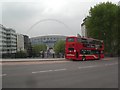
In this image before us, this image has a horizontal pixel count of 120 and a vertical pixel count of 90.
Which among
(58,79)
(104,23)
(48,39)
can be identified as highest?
(104,23)

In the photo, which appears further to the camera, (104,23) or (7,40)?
(7,40)

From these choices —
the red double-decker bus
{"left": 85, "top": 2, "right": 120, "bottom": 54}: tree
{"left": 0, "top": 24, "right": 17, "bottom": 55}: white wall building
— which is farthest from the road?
{"left": 0, "top": 24, "right": 17, "bottom": 55}: white wall building

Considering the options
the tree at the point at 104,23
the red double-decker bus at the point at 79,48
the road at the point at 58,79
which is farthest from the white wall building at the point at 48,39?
the road at the point at 58,79

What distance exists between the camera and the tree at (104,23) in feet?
200

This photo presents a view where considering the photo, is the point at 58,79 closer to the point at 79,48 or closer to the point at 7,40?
the point at 79,48

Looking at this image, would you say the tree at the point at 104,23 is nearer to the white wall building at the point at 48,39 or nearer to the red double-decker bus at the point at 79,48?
the red double-decker bus at the point at 79,48

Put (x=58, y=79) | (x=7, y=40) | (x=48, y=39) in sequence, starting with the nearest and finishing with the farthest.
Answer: (x=58, y=79), (x=48, y=39), (x=7, y=40)

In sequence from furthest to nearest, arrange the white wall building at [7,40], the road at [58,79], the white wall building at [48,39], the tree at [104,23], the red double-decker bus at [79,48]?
the white wall building at [7,40], the white wall building at [48,39], the tree at [104,23], the red double-decker bus at [79,48], the road at [58,79]

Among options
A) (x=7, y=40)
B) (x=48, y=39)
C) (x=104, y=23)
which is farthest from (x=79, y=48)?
(x=7, y=40)

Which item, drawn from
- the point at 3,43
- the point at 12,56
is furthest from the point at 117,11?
the point at 3,43

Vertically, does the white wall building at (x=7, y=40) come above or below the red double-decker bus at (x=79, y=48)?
above

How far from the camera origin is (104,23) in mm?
60938

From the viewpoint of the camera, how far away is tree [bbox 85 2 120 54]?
6103cm

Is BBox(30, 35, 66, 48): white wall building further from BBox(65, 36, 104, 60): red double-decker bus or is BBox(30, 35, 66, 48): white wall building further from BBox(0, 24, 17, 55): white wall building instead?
BBox(65, 36, 104, 60): red double-decker bus
